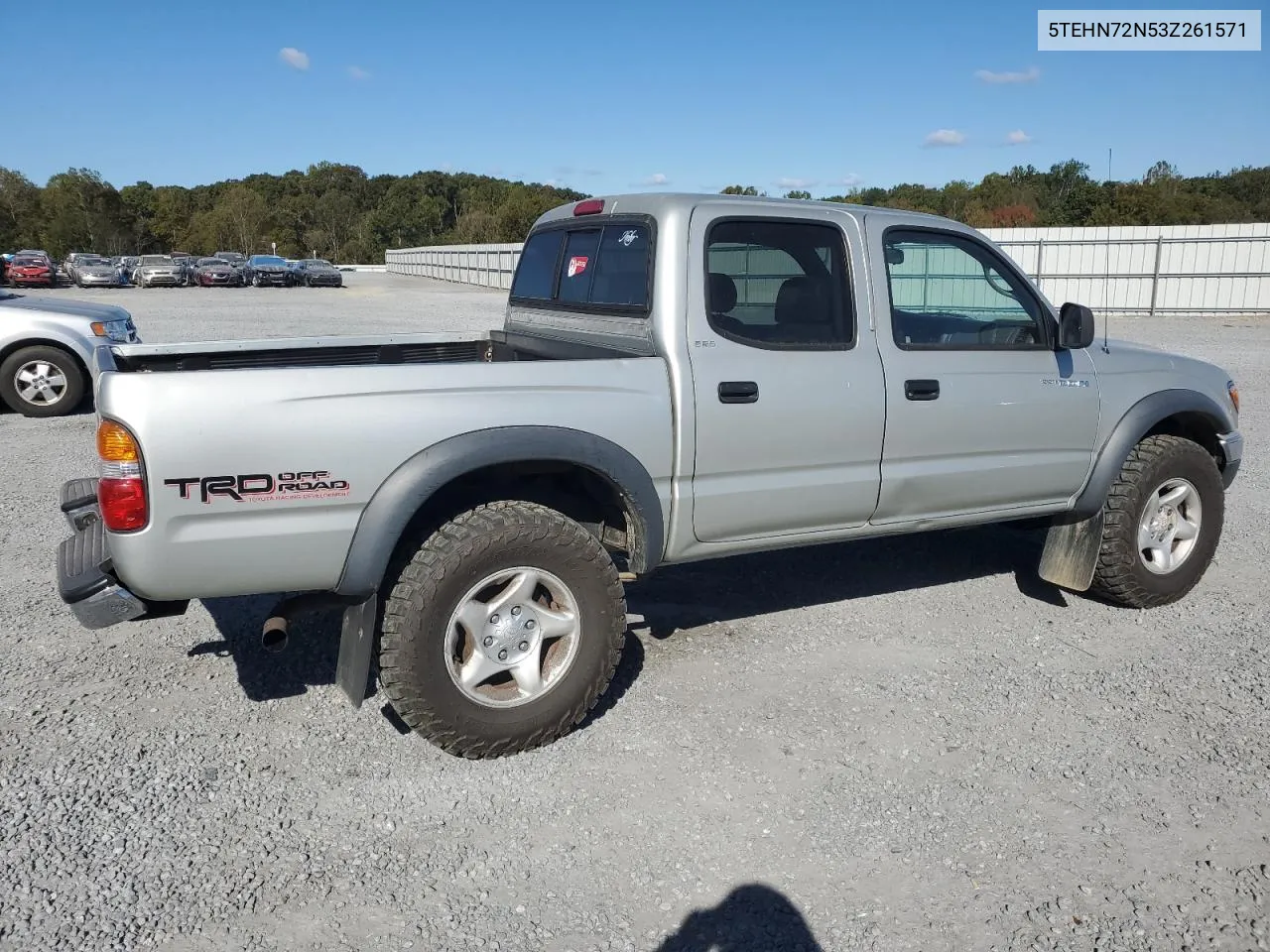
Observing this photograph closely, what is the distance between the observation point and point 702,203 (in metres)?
3.97

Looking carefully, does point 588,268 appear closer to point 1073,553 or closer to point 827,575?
point 827,575

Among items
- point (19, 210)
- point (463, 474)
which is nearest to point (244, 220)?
point (19, 210)

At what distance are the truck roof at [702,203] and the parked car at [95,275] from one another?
45.8 m

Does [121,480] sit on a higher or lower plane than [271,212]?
lower

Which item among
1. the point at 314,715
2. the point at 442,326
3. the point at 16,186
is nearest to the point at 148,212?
the point at 16,186

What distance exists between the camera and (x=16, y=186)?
87.4 metres

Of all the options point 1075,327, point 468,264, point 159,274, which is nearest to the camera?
point 1075,327

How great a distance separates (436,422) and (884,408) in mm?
1867

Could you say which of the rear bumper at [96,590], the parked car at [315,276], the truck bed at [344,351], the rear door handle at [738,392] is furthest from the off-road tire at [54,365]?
the parked car at [315,276]

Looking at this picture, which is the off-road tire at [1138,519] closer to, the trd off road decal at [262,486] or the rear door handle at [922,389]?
the rear door handle at [922,389]

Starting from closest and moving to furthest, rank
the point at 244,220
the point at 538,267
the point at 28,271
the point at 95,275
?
the point at 538,267
the point at 28,271
the point at 95,275
the point at 244,220

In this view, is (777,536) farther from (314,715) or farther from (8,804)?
(8,804)

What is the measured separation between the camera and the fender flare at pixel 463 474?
129 inches

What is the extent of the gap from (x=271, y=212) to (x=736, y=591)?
10943 centimetres
